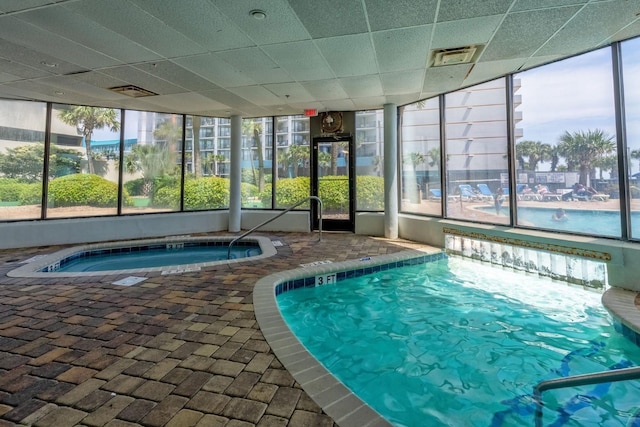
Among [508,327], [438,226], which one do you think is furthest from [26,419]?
[438,226]

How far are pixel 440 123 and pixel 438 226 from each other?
196 cm

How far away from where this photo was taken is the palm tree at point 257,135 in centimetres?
771

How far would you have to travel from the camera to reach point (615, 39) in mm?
3424

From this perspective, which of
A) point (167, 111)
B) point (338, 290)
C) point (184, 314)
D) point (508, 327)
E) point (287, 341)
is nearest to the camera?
point (287, 341)

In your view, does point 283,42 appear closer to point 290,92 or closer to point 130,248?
point 290,92

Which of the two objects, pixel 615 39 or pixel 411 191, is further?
pixel 411 191

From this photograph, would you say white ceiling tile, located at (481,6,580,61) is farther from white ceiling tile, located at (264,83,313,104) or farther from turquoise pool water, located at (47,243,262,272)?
turquoise pool water, located at (47,243,262,272)

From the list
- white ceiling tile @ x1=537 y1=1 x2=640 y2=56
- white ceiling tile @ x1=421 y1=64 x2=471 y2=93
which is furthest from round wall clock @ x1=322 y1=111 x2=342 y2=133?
white ceiling tile @ x1=537 y1=1 x2=640 y2=56

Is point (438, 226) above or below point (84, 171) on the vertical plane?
below

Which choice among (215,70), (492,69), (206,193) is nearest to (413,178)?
(492,69)

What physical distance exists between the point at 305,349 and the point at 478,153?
4.58 m

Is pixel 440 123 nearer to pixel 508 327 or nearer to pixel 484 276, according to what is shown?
pixel 484 276

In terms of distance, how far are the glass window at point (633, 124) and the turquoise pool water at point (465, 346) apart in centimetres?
108

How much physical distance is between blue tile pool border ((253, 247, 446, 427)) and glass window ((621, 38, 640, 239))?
270 cm
